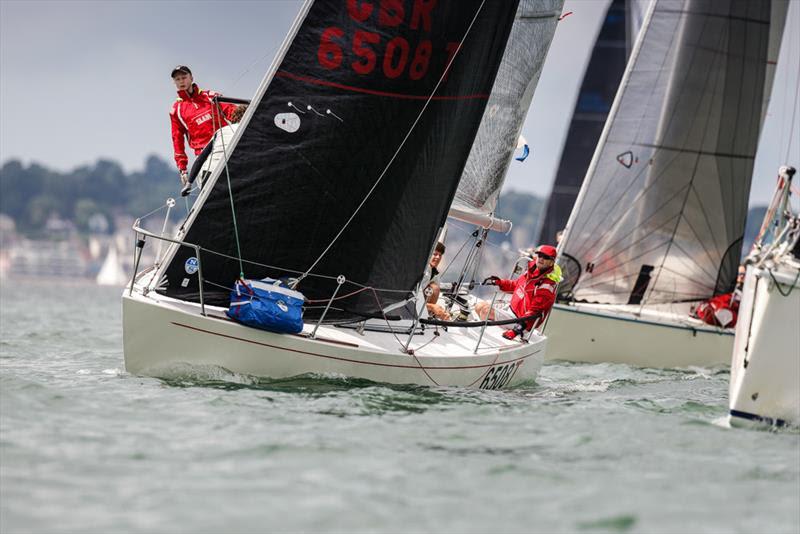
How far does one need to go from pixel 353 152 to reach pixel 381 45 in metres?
0.76

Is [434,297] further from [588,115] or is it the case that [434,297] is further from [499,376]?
[588,115]

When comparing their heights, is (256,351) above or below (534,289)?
below

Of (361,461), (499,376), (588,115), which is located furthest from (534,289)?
(588,115)

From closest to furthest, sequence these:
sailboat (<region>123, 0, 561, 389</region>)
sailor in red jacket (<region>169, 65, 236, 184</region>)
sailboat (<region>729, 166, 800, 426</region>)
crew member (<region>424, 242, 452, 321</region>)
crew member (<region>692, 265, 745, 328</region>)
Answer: sailboat (<region>729, 166, 800, 426</region>) < sailboat (<region>123, 0, 561, 389</region>) < sailor in red jacket (<region>169, 65, 236, 184</region>) < crew member (<region>424, 242, 452, 321</region>) < crew member (<region>692, 265, 745, 328</region>)

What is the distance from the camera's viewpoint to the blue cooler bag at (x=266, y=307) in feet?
21.3

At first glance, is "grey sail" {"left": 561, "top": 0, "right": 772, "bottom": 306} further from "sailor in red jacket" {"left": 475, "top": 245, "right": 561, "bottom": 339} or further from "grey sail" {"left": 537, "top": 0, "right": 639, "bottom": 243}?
"grey sail" {"left": 537, "top": 0, "right": 639, "bottom": 243}

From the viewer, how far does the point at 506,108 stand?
9.70 m

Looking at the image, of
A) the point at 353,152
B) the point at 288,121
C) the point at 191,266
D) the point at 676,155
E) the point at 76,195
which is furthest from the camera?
the point at 76,195

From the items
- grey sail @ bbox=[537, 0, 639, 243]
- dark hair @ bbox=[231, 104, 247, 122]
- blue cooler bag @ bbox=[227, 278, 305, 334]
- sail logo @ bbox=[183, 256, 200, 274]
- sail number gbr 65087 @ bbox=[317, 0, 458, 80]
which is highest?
grey sail @ bbox=[537, 0, 639, 243]

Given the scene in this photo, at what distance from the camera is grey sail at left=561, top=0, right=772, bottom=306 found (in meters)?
12.8

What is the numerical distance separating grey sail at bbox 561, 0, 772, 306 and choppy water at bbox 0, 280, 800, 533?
6.09 meters

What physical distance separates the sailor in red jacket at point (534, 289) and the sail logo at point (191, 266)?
2.48 metres

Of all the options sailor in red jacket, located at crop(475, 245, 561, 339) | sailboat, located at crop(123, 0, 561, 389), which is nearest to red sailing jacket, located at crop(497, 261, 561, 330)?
sailor in red jacket, located at crop(475, 245, 561, 339)

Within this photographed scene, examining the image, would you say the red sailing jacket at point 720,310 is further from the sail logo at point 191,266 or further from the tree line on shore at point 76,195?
the tree line on shore at point 76,195
